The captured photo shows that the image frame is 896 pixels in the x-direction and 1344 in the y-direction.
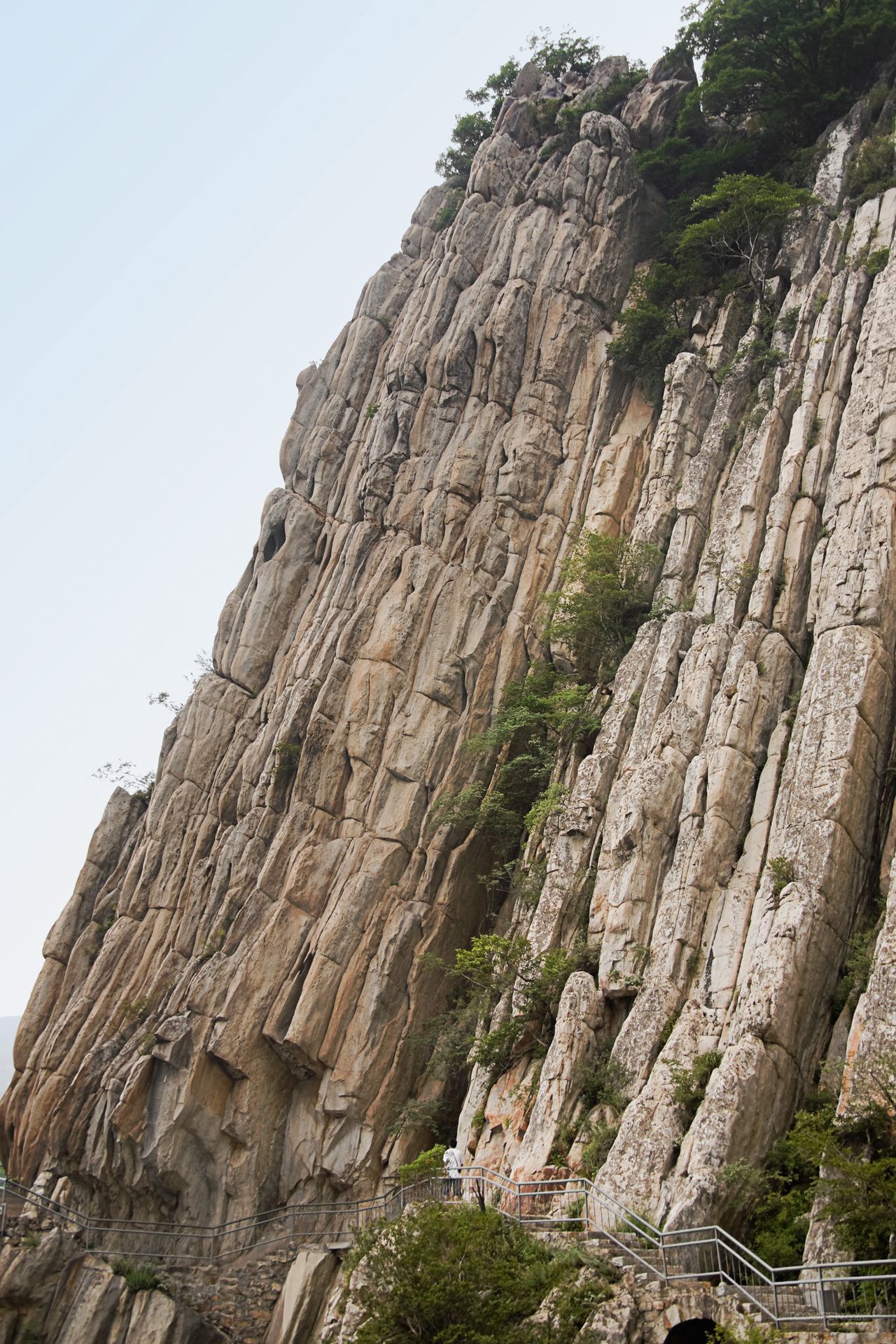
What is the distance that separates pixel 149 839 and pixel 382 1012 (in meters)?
14.2

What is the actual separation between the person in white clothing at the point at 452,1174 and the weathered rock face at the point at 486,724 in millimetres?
1259

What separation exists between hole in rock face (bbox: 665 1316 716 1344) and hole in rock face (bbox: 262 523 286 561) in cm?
3717

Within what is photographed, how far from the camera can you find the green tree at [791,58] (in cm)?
4659

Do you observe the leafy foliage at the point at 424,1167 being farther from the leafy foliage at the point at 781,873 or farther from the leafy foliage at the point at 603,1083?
the leafy foliage at the point at 781,873

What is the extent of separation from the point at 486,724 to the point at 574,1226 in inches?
775

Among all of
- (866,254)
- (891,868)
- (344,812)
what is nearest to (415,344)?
(866,254)

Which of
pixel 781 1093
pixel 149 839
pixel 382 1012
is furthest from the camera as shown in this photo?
pixel 149 839

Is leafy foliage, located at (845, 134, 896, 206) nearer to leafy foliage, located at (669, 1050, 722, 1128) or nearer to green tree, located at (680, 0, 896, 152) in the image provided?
green tree, located at (680, 0, 896, 152)

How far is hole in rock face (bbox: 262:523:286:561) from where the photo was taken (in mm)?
50656

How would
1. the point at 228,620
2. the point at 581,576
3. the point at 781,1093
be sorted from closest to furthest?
the point at 781,1093 → the point at 581,576 → the point at 228,620

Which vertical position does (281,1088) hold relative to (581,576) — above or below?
below

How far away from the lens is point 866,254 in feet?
129

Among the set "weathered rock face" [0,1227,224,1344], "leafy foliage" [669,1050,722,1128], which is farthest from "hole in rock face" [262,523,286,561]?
"leafy foliage" [669,1050,722,1128]

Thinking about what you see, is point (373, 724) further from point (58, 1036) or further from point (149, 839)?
point (58, 1036)
